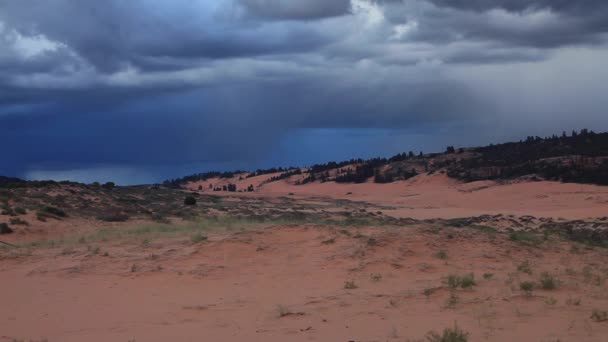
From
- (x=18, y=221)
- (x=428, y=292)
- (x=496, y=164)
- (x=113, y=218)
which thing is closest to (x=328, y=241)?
(x=428, y=292)

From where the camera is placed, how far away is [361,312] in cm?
934

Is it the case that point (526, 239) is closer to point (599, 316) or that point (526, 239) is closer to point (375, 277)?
point (375, 277)

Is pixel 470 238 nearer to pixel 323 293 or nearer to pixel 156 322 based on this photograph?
pixel 323 293

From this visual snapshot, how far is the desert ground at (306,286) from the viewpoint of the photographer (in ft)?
27.9

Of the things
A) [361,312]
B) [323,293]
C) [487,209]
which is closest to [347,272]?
[323,293]

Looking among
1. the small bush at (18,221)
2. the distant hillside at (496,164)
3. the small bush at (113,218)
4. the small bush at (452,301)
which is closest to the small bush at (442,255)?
the small bush at (452,301)

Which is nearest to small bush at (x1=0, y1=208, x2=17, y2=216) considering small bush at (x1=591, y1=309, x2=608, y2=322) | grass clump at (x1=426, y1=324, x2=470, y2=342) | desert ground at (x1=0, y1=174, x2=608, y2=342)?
desert ground at (x1=0, y1=174, x2=608, y2=342)

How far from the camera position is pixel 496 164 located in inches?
2024

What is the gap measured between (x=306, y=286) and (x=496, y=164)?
42.4 meters

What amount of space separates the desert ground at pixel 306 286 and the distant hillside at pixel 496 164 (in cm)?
2214

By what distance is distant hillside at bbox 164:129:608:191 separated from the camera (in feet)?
142

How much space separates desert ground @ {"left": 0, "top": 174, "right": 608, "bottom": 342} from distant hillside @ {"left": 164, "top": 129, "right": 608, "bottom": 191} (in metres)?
22.1

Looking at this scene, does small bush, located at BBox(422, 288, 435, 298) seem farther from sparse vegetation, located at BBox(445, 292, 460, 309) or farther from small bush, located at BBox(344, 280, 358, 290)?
small bush, located at BBox(344, 280, 358, 290)

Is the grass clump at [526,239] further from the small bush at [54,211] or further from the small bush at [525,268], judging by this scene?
the small bush at [54,211]
